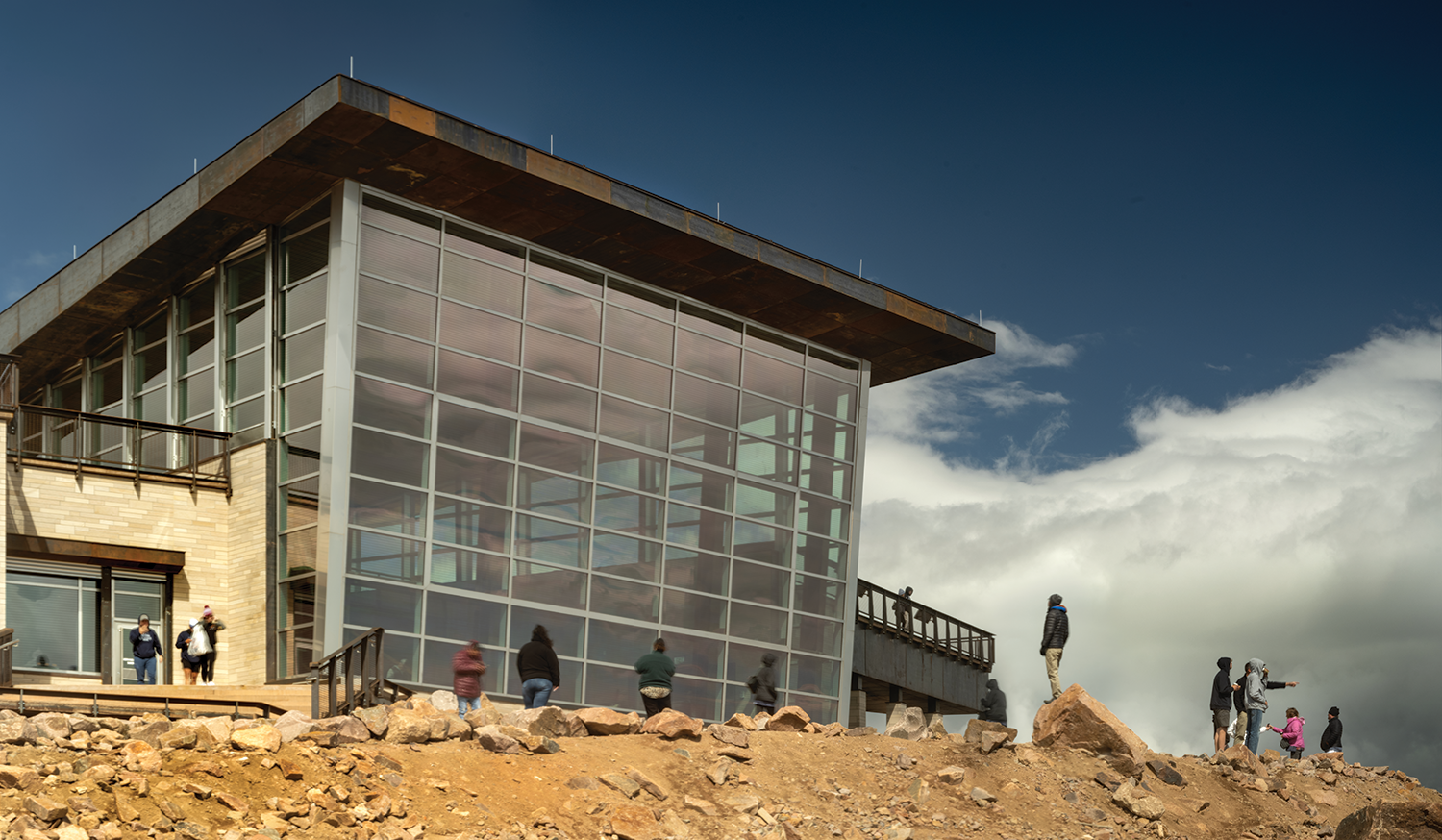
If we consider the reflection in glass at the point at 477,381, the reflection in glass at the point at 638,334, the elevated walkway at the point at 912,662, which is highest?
the reflection in glass at the point at 638,334

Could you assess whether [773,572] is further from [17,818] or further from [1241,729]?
[17,818]

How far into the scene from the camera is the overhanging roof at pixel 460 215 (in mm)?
23344

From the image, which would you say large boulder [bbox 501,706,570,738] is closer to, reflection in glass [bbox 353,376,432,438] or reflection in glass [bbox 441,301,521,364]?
reflection in glass [bbox 353,376,432,438]

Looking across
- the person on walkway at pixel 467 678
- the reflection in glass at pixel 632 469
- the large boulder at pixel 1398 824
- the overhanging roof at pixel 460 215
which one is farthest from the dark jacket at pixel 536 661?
the large boulder at pixel 1398 824

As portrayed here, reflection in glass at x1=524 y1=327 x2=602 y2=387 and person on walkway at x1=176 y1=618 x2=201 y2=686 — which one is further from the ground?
reflection in glass at x1=524 y1=327 x2=602 y2=387

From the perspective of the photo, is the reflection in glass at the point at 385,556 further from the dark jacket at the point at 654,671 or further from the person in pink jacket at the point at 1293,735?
the person in pink jacket at the point at 1293,735

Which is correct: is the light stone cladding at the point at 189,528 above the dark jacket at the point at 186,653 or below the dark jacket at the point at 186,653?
above

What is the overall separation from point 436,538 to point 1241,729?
13928mm

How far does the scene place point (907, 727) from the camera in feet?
65.3

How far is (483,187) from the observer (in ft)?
81.4

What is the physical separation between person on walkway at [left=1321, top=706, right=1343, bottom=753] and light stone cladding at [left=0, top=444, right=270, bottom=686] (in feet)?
63.0

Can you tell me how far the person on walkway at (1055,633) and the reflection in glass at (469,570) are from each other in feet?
31.7

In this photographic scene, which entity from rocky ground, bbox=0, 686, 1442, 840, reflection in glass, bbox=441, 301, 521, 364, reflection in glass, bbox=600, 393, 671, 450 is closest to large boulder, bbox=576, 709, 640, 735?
rocky ground, bbox=0, 686, 1442, 840

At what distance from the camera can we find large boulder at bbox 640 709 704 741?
16906 millimetres
